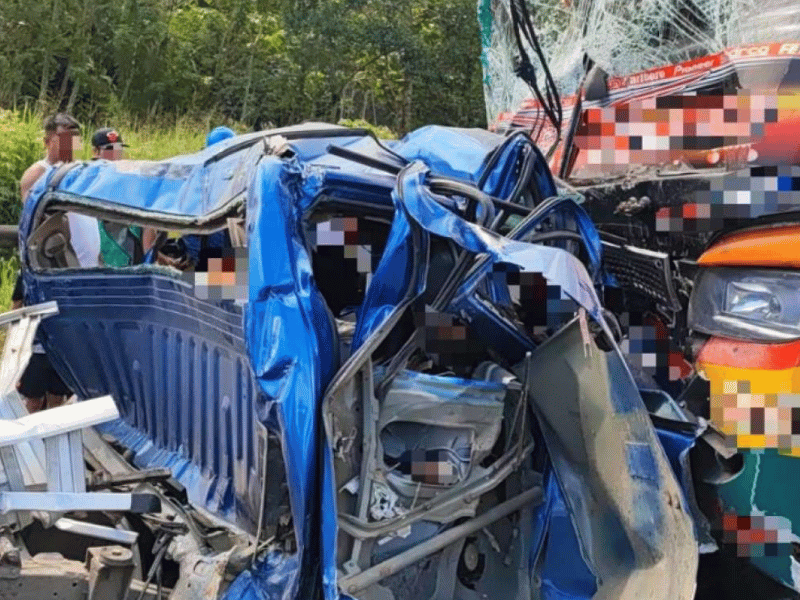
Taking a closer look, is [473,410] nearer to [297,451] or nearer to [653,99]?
[297,451]

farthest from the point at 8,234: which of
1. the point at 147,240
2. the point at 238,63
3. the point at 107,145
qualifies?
the point at 238,63

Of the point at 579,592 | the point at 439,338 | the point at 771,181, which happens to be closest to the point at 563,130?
the point at 771,181

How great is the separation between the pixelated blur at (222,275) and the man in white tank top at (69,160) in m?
1.21

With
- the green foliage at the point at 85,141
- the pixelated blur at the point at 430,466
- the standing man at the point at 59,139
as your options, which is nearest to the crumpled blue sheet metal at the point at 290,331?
the pixelated blur at the point at 430,466

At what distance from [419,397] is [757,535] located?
106 centimetres

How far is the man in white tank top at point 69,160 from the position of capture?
4750 millimetres

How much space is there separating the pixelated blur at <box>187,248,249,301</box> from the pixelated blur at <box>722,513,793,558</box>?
5.15 ft

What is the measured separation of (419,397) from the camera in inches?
114

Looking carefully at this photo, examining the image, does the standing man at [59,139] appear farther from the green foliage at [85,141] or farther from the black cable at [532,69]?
the black cable at [532,69]

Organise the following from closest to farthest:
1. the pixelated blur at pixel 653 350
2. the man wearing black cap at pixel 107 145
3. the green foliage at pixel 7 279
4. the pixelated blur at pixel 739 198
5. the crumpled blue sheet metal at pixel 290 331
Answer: the crumpled blue sheet metal at pixel 290 331, the pixelated blur at pixel 739 198, the pixelated blur at pixel 653 350, the man wearing black cap at pixel 107 145, the green foliage at pixel 7 279

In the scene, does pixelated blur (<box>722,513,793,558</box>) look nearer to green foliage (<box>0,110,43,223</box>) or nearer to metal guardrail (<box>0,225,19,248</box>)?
metal guardrail (<box>0,225,19,248</box>)

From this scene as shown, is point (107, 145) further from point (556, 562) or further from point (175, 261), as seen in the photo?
point (556, 562)

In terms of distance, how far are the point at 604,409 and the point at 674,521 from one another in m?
0.36

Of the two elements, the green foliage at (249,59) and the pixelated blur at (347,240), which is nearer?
the pixelated blur at (347,240)
